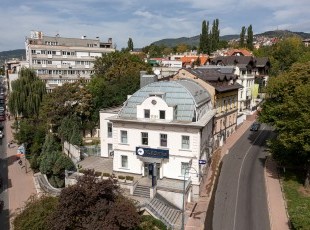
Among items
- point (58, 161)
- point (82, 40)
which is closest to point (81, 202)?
point (58, 161)

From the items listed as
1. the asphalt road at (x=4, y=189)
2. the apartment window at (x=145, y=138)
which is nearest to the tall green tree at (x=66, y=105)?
the asphalt road at (x=4, y=189)

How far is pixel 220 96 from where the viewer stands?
5056 centimetres

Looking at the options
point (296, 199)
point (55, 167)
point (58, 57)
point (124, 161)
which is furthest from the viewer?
point (58, 57)

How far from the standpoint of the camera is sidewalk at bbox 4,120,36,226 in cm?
3291

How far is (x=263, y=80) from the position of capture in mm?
89938

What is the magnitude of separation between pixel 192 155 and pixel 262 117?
14.3 m

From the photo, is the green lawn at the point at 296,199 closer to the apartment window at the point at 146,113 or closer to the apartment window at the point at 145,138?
the apartment window at the point at 145,138

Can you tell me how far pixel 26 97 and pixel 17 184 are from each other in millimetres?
26617

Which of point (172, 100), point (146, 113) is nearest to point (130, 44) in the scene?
point (172, 100)

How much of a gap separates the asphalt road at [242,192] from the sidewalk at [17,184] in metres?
20.2

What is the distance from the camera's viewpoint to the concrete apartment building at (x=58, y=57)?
2955 inches

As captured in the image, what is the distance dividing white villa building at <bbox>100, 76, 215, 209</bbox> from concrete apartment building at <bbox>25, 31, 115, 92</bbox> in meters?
44.9

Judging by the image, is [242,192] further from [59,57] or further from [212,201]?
[59,57]

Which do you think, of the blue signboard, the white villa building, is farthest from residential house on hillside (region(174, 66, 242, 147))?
the blue signboard
